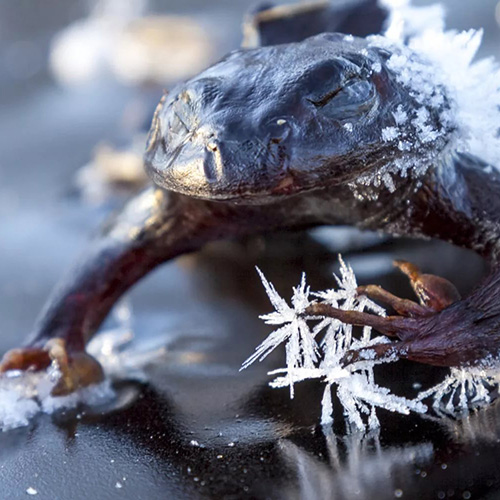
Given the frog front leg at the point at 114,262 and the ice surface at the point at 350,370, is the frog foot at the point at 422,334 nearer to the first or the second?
the ice surface at the point at 350,370

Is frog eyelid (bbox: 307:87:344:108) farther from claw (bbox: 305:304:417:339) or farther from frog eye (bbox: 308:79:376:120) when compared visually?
claw (bbox: 305:304:417:339)

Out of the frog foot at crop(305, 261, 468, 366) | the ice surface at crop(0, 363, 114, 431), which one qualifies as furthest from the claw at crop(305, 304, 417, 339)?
the ice surface at crop(0, 363, 114, 431)

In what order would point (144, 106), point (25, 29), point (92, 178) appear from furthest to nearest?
point (25, 29) < point (144, 106) < point (92, 178)

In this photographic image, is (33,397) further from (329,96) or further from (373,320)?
(329,96)

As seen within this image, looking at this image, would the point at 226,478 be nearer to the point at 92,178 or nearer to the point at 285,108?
the point at 285,108

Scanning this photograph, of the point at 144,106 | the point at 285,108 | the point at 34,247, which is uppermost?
the point at 144,106

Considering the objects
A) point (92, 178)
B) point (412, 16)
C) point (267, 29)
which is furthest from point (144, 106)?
point (412, 16)

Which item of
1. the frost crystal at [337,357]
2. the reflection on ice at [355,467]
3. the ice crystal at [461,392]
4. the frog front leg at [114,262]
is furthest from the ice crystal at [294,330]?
the frog front leg at [114,262]

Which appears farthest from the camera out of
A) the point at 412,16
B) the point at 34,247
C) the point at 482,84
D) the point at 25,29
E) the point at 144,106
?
the point at 25,29
